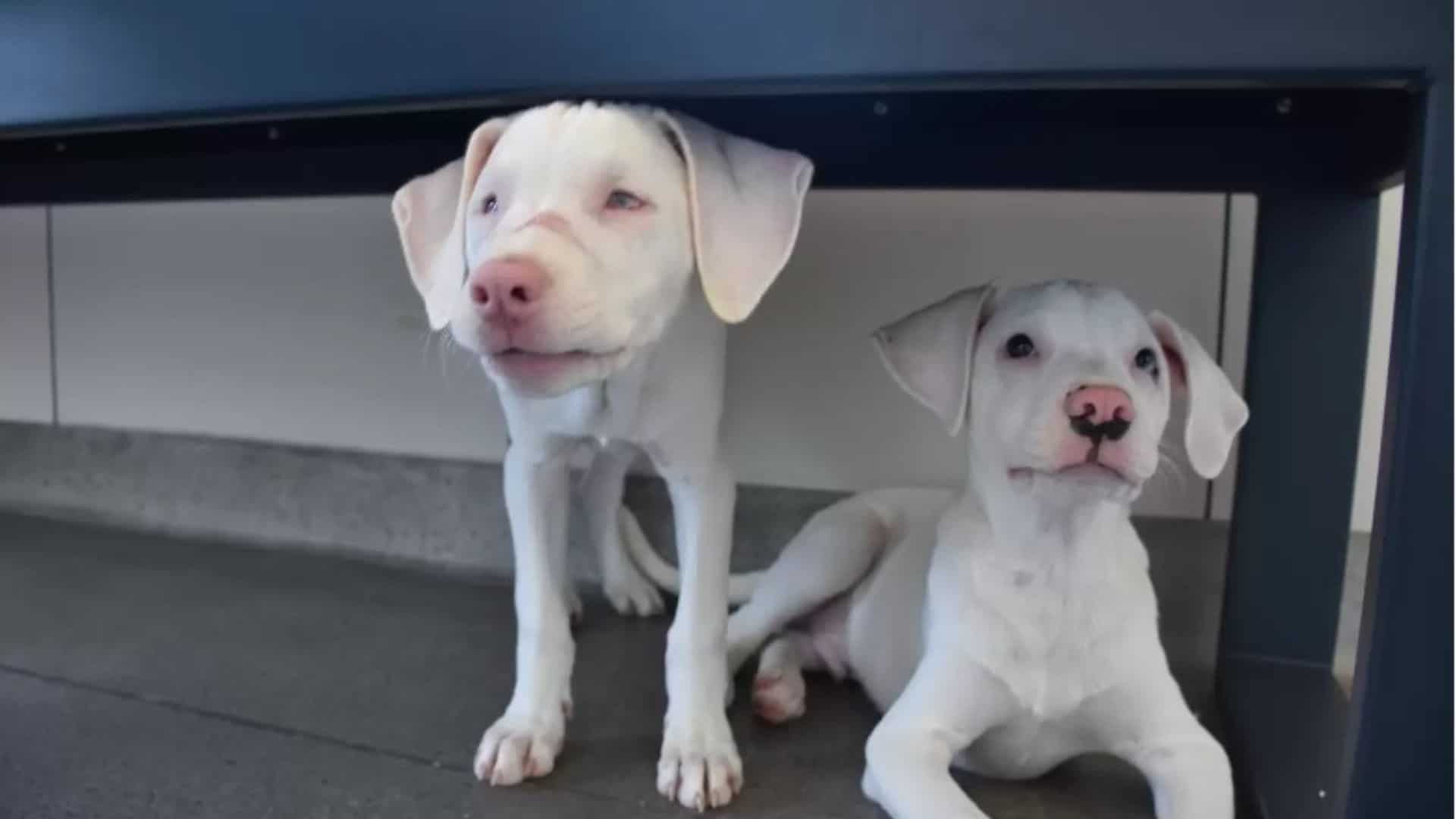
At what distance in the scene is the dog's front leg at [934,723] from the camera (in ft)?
2.95

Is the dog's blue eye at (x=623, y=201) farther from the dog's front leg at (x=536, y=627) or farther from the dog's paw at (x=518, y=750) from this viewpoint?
→ the dog's paw at (x=518, y=750)

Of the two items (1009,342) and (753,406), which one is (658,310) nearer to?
(1009,342)

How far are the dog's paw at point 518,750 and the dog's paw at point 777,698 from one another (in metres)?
0.23

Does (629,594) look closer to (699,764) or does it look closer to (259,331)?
(699,764)

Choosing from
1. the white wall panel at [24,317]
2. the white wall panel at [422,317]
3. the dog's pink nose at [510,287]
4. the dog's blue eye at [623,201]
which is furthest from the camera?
the white wall panel at [24,317]

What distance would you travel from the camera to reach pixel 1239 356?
141 cm

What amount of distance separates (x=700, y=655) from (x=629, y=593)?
0.52 m

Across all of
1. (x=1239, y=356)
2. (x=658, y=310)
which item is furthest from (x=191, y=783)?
(x=1239, y=356)

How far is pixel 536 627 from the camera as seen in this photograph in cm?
104

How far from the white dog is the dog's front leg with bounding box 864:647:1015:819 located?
145mm

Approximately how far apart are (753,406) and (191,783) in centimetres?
88

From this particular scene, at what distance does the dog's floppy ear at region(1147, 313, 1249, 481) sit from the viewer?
94 centimetres

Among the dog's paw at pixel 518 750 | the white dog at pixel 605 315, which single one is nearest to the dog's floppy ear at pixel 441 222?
the white dog at pixel 605 315

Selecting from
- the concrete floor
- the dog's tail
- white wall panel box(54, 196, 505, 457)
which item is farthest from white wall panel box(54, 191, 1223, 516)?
the concrete floor
